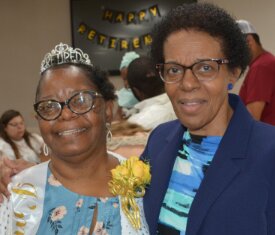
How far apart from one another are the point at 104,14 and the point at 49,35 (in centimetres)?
96

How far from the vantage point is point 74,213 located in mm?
1488

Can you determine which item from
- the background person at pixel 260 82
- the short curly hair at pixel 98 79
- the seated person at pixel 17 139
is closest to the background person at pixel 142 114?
the short curly hair at pixel 98 79

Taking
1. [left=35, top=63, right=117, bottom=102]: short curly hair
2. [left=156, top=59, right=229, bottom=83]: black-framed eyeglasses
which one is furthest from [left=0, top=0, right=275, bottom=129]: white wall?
[left=156, top=59, right=229, bottom=83]: black-framed eyeglasses

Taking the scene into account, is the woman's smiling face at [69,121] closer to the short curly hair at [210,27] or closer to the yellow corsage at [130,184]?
the yellow corsage at [130,184]

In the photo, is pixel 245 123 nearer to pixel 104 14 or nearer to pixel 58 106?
pixel 58 106

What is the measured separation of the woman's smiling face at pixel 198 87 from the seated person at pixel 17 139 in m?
4.09

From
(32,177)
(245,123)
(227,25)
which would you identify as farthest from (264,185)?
(32,177)

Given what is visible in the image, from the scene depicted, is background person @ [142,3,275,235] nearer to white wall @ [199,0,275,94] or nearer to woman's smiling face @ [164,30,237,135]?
woman's smiling face @ [164,30,237,135]

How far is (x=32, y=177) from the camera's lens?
158 cm

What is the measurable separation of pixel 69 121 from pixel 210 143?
1.78 feet

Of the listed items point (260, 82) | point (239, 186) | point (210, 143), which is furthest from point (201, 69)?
point (260, 82)

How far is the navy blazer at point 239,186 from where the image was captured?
4.09 ft

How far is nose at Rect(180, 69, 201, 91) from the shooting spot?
4.51 ft

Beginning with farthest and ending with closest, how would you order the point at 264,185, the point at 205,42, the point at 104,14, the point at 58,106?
the point at 104,14, the point at 58,106, the point at 205,42, the point at 264,185
